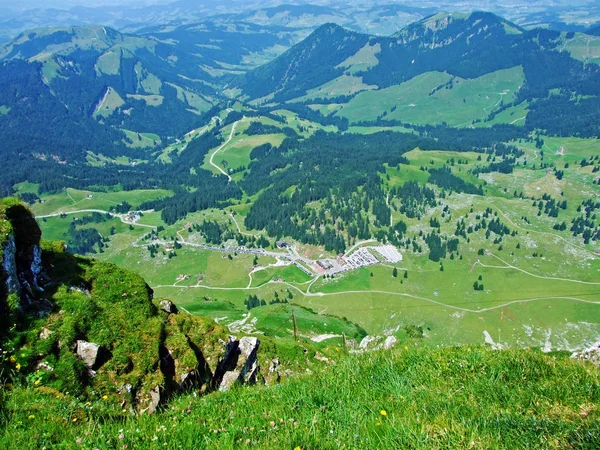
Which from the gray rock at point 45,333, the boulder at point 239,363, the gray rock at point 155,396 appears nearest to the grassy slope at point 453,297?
the boulder at point 239,363

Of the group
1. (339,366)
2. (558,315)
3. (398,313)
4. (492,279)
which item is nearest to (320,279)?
(398,313)

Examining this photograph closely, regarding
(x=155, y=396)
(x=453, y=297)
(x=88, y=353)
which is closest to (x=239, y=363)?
(x=155, y=396)

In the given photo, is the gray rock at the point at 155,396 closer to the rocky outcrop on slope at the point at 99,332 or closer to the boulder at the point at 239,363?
the rocky outcrop on slope at the point at 99,332

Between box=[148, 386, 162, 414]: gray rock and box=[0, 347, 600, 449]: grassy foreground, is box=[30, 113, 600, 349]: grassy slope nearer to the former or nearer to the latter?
box=[148, 386, 162, 414]: gray rock

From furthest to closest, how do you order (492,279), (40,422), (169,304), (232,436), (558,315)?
(492,279), (558,315), (169,304), (40,422), (232,436)

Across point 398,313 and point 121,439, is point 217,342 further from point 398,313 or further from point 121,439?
point 398,313

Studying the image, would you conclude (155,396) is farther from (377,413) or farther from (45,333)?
(377,413)
